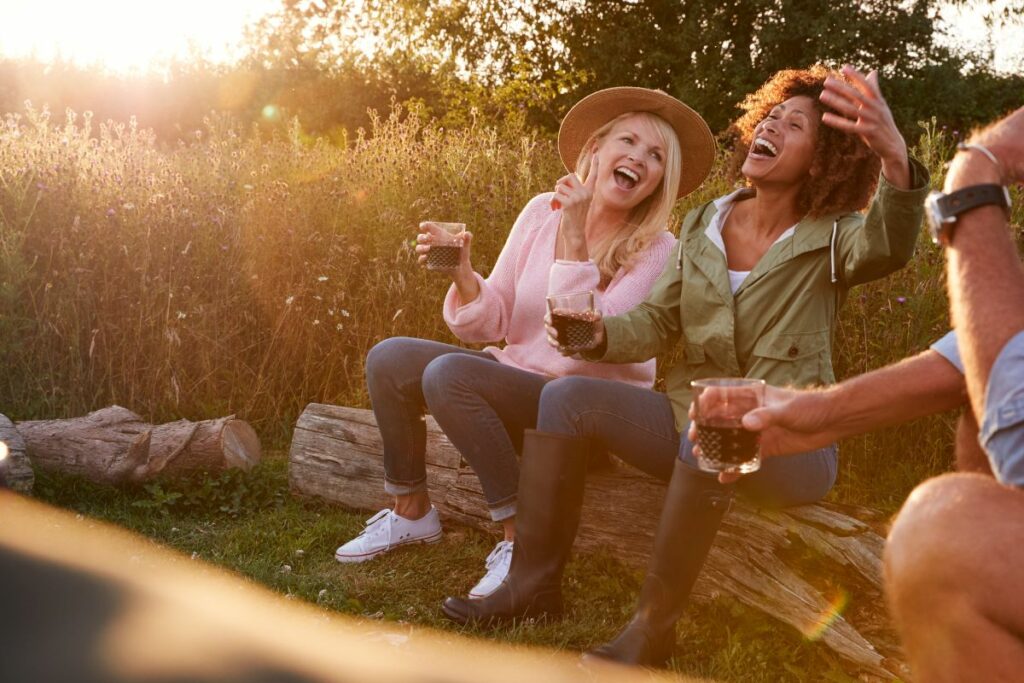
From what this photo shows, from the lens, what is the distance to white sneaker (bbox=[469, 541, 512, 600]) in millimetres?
3451

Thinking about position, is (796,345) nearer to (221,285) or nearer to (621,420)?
(621,420)

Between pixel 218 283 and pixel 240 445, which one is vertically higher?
pixel 218 283

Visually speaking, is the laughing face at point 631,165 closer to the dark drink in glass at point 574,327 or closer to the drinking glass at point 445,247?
the drinking glass at point 445,247

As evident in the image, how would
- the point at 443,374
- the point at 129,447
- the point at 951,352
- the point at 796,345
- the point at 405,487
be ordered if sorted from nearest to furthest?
the point at 951,352 < the point at 796,345 < the point at 443,374 < the point at 405,487 < the point at 129,447

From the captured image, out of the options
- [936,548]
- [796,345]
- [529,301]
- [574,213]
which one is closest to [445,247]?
[529,301]

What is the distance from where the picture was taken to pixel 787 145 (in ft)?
10.2

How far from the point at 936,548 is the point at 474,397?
7.03ft

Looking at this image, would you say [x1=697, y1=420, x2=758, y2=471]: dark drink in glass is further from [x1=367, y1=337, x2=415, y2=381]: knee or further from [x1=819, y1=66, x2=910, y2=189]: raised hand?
[x1=367, y1=337, x2=415, y2=381]: knee

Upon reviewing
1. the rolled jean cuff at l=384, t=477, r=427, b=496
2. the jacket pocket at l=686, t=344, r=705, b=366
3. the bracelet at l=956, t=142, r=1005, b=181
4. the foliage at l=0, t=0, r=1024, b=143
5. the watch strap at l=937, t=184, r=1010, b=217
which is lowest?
the rolled jean cuff at l=384, t=477, r=427, b=496

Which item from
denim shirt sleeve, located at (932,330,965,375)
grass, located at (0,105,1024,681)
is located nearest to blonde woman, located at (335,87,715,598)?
grass, located at (0,105,1024,681)

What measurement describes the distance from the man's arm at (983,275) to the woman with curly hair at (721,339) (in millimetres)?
1108

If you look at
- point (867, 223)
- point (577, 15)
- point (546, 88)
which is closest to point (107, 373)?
point (867, 223)

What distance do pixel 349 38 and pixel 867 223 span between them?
1488 cm

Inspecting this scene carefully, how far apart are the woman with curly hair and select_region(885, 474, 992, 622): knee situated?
1.18m
